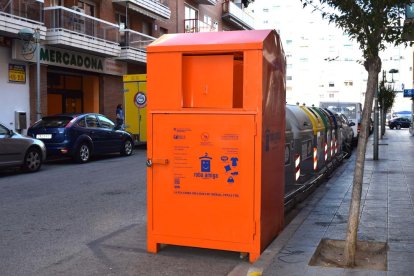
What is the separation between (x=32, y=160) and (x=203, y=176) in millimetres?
9073

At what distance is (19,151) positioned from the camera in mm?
12570

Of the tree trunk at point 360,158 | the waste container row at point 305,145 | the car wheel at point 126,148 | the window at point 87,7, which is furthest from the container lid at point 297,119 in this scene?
the window at point 87,7

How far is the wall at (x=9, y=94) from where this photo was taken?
19.1 meters

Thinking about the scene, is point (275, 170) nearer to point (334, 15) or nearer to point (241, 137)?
point (241, 137)

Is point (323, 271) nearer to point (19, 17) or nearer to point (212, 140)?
point (212, 140)

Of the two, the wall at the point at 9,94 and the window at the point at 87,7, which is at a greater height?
the window at the point at 87,7

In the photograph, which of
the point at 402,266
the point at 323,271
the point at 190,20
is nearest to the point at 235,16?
the point at 190,20

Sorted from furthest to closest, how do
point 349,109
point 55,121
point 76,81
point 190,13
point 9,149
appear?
point 190,13 → point 76,81 → point 349,109 → point 55,121 → point 9,149

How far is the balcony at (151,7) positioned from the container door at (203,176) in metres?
21.7

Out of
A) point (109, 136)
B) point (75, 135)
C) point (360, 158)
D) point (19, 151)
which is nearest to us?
point (360, 158)

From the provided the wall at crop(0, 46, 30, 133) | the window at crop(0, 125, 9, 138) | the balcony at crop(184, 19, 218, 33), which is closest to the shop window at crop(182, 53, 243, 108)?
the window at crop(0, 125, 9, 138)

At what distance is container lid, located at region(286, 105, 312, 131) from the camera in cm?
817

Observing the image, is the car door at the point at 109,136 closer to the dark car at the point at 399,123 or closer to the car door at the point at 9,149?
the car door at the point at 9,149

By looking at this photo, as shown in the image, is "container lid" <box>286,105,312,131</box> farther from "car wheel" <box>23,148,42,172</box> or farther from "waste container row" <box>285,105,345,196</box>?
"car wheel" <box>23,148,42,172</box>
